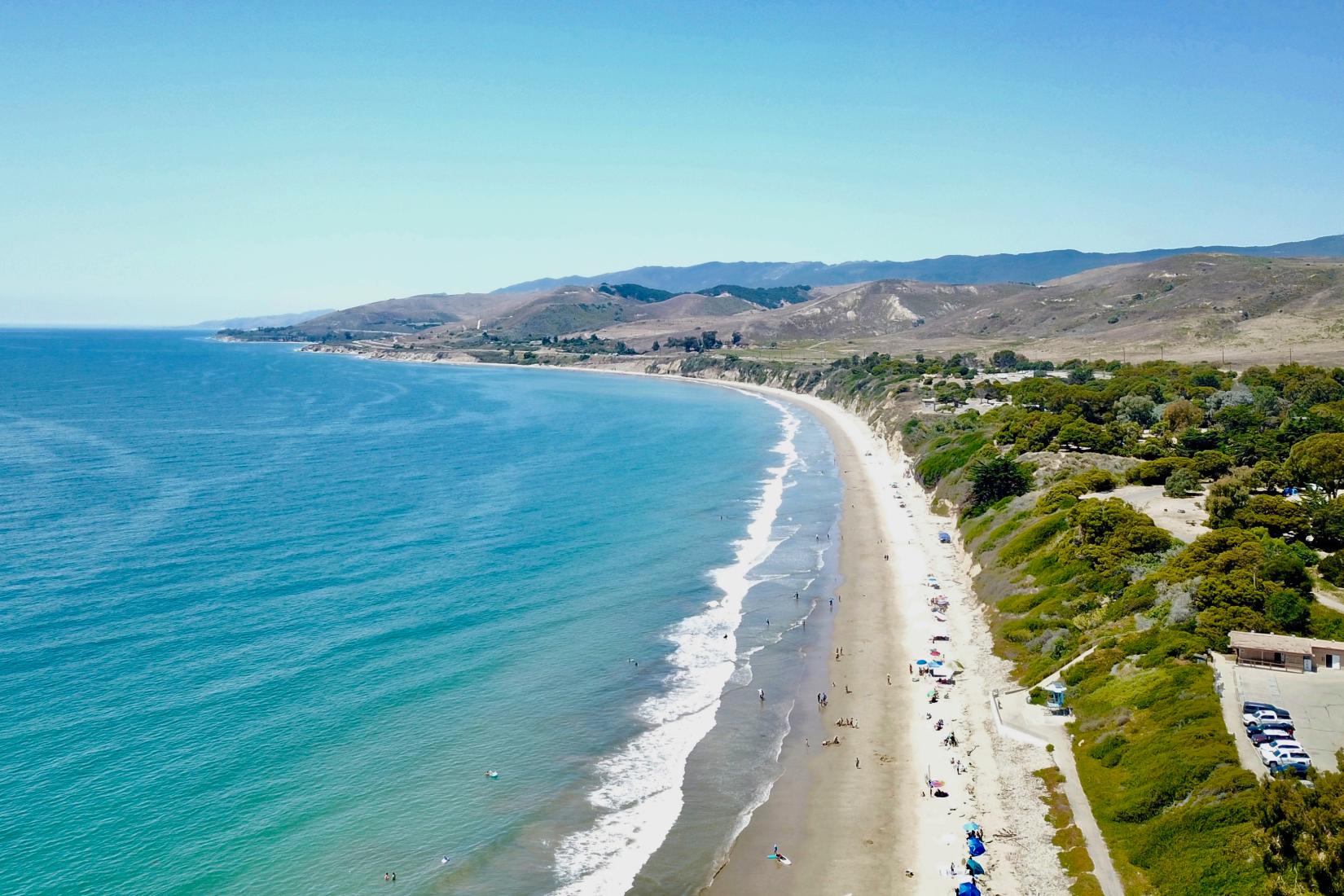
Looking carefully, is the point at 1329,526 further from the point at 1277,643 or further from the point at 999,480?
the point at 999,480

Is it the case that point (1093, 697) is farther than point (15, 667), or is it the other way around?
point (15, 667)

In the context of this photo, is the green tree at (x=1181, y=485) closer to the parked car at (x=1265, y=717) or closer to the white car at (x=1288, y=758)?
the parked car at (x=1265, y=717)

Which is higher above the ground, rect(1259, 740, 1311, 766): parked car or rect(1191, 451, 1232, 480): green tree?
rect(1191, 451, 1232, 480): green tree

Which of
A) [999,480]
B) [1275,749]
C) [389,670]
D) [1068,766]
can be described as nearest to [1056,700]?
[1068,766]

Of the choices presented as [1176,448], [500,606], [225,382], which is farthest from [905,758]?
[225,382]

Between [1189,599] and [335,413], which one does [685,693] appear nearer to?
[1189,599]

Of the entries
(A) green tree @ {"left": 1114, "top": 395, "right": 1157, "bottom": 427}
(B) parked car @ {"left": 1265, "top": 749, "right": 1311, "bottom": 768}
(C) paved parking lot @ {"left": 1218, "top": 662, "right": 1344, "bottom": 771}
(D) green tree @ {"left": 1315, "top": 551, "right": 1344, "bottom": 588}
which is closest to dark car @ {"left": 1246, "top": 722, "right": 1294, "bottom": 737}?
(C) paved parking lot @ {"left": 1218, "top": 662, "right": 1344, "bottom": 771}

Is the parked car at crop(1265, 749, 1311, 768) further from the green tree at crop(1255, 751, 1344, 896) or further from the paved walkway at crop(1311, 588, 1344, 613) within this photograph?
the paved walkway at crop(1311, 588, 1344, 613)
